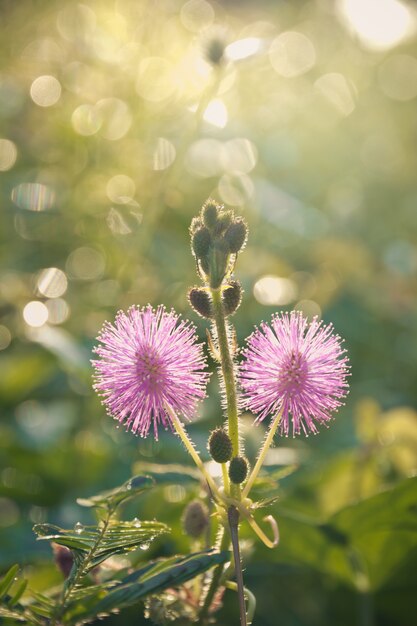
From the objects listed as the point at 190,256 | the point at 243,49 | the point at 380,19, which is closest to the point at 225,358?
the point at 243,49

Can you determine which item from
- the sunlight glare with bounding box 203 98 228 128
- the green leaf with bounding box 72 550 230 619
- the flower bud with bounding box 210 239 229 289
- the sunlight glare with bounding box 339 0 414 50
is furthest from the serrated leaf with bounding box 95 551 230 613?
the sunlight glare with bounding box 339 0 414 50

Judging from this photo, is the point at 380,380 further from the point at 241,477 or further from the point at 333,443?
the point at 241,477

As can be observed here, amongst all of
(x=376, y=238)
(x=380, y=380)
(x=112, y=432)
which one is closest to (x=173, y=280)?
(x=112, y=432)

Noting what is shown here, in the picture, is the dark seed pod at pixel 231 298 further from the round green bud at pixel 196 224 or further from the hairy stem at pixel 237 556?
the hairy stem at pixel 237 556

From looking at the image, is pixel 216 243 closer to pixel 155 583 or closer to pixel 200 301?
pixel 200 301

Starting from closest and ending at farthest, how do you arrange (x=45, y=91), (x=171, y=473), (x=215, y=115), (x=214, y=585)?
1. (x=214, y=585)
2. (x=171, y=473)
3. (x=215, y=115)
4. (x=45, y=91)

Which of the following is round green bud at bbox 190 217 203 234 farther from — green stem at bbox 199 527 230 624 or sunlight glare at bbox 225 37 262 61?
sunlight glare at bbox 225 37 262 61

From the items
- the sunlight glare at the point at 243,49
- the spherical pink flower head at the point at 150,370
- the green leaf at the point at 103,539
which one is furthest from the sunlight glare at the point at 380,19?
the green leaf at the point at 103,539
